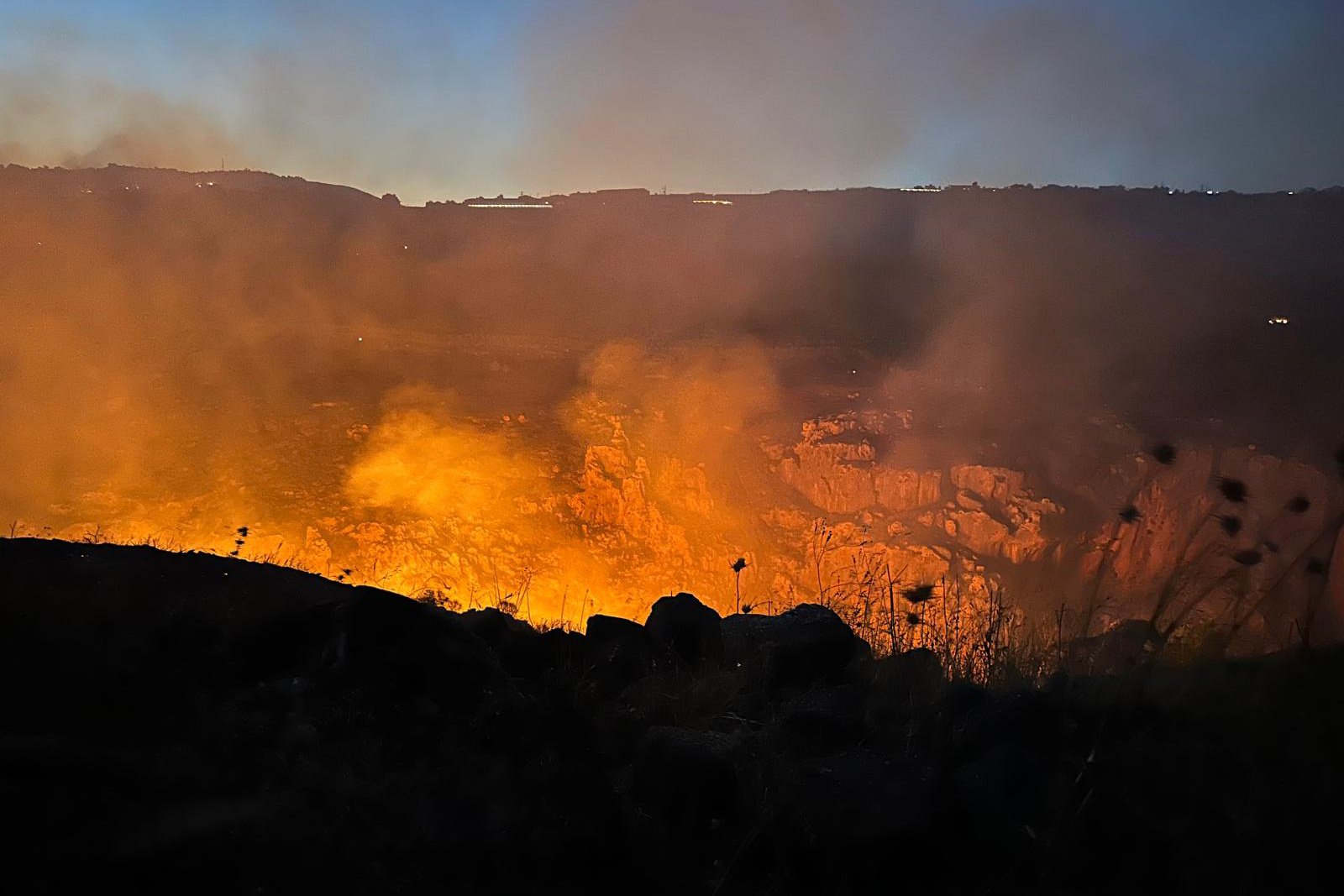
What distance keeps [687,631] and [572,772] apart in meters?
1.69

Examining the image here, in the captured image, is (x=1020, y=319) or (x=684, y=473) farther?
(x=1020, y=319)

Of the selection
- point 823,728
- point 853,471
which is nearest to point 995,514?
point 853,471

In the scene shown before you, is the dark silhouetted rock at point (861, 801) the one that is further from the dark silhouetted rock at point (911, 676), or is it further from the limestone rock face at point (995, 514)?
the limestone rock face at point (995, 514)

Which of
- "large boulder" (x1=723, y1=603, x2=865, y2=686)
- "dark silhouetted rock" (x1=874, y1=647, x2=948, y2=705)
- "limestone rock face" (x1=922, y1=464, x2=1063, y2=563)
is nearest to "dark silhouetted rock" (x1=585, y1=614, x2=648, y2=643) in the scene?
"large boulder" (x1=723, y1=603, x2=865, y2=686)

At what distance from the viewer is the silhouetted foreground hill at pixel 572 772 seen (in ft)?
5.75

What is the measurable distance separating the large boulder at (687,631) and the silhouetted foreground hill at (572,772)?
0.78m

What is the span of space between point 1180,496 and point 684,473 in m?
8.97

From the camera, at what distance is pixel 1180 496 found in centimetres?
1502

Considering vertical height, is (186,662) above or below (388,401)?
below

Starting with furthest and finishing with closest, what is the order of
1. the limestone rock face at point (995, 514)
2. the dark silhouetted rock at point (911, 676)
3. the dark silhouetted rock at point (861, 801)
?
1. the limestone rock face at point (995, 514)
2. the dark silhouetted rock at point (911, 676)
3. the dark silhouetted rock at point (861, 801)

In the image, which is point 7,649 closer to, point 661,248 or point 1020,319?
point 1020,319

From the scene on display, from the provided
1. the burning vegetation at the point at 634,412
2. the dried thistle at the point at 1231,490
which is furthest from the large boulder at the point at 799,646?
the burning vegetation at the point at 634,412

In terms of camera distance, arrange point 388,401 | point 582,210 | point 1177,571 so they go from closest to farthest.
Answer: point 1177,571 → point 388,401 → point 582,210

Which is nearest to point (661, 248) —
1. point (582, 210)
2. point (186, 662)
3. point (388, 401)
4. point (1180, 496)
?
point (582, 210)
